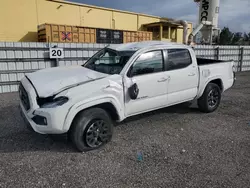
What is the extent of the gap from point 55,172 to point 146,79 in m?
2.18

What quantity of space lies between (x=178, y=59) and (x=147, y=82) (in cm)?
113

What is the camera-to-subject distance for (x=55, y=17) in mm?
17797

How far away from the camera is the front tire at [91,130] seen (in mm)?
3120

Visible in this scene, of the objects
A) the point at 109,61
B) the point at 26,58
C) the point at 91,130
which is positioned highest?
the point at 26,58

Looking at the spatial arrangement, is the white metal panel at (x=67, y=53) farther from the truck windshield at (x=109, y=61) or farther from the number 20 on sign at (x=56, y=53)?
the truck windshield at (x=109, y=61)

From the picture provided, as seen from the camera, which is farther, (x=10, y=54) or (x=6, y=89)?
(x=6, y=89)

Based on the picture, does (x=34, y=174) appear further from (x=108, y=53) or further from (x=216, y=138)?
(x=216, y=138)

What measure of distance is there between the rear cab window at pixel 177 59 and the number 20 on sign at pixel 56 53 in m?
5.44

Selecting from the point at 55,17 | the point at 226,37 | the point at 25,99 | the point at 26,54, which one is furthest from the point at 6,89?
the point at 226,37

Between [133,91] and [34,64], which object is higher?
[34,64]

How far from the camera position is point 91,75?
350 centimetres

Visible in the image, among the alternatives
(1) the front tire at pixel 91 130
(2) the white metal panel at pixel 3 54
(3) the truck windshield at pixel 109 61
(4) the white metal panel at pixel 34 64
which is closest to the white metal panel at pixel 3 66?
(2) the white metal panel at pixel 3 54

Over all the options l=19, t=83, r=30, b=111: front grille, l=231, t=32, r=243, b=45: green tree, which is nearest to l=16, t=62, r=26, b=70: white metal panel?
l=19, t=83, r=30, b=111: front grille

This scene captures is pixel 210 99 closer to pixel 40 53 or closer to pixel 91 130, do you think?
pixel 91 130
